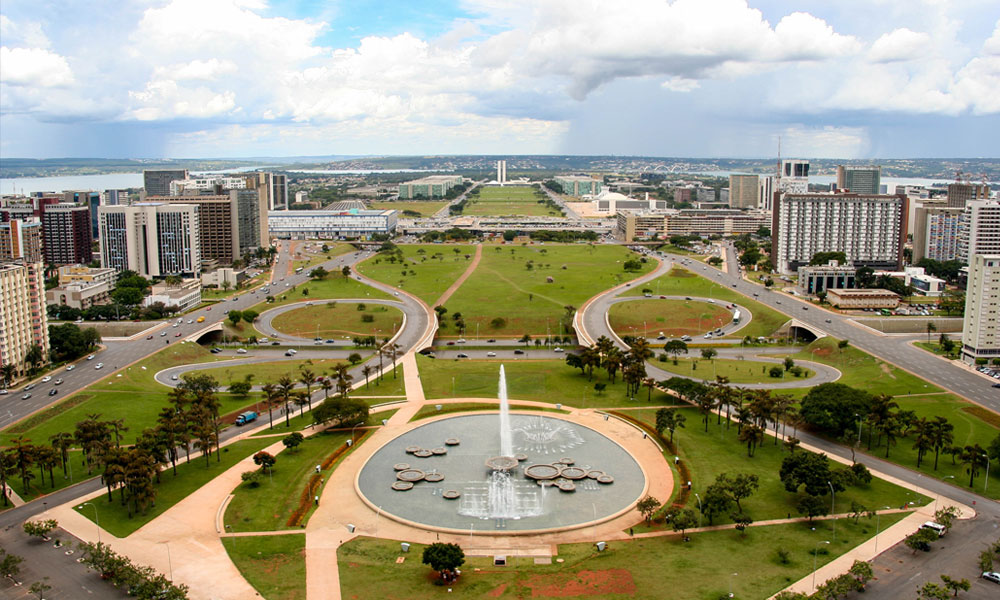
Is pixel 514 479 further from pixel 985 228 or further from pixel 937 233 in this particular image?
pixel 937 233

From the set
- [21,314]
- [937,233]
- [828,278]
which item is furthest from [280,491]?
[937,233]

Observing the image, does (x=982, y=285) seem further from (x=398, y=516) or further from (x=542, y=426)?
(x=398, y=516)

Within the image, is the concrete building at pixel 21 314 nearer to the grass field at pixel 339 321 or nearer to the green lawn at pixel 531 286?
the grass field at pixel 339 321

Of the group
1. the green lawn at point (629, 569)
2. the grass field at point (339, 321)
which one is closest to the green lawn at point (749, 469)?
the green lawn at point (629, 569)

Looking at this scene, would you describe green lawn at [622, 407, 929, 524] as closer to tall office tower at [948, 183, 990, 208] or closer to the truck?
the truck

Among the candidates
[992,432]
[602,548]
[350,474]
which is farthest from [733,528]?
[992,432]

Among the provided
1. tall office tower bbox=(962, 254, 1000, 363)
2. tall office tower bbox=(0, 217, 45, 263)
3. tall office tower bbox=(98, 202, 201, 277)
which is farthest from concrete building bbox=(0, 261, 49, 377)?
tall office tower bbox=(962, 254, 1000, 363)
